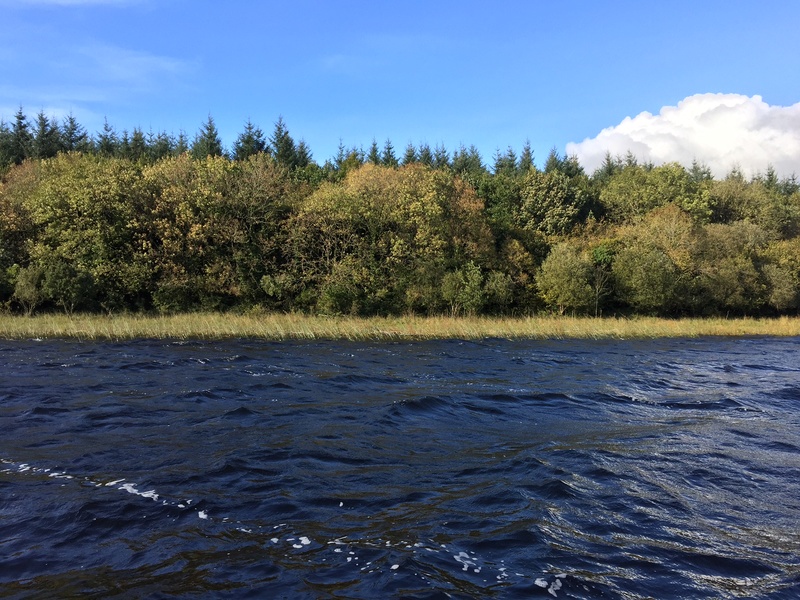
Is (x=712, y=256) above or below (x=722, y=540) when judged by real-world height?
above

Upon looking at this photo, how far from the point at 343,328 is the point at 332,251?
1006cm

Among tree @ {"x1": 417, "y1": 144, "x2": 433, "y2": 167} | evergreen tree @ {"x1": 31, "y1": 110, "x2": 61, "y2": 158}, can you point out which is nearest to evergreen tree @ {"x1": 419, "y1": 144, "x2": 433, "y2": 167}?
tree @ {"x1": 417, "y1": 144, "x2": 433, "y2": 167}

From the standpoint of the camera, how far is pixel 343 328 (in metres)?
33.9

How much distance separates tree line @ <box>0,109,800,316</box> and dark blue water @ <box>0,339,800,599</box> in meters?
20.4

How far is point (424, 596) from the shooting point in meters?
6.50

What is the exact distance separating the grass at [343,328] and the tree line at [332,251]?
3.26m

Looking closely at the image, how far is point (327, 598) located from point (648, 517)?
198 inches

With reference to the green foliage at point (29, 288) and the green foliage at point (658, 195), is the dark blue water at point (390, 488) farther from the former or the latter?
the green foliage at point (658, 195)

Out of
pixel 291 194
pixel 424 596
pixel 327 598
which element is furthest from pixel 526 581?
pixel 291 194

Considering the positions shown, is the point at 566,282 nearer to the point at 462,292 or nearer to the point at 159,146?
the point at 462,292

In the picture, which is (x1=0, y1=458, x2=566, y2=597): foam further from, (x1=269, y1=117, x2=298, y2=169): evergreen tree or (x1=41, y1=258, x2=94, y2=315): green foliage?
(x1=269, y1=117, x2=298, y2=169): evergreen tree

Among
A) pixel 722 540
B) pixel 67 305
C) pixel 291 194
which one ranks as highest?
pixel 291 194

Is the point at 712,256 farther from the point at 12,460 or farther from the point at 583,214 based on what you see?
the point at 12,460

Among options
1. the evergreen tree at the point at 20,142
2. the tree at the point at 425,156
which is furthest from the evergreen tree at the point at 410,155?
the evergreen tree at the point at 20,142
